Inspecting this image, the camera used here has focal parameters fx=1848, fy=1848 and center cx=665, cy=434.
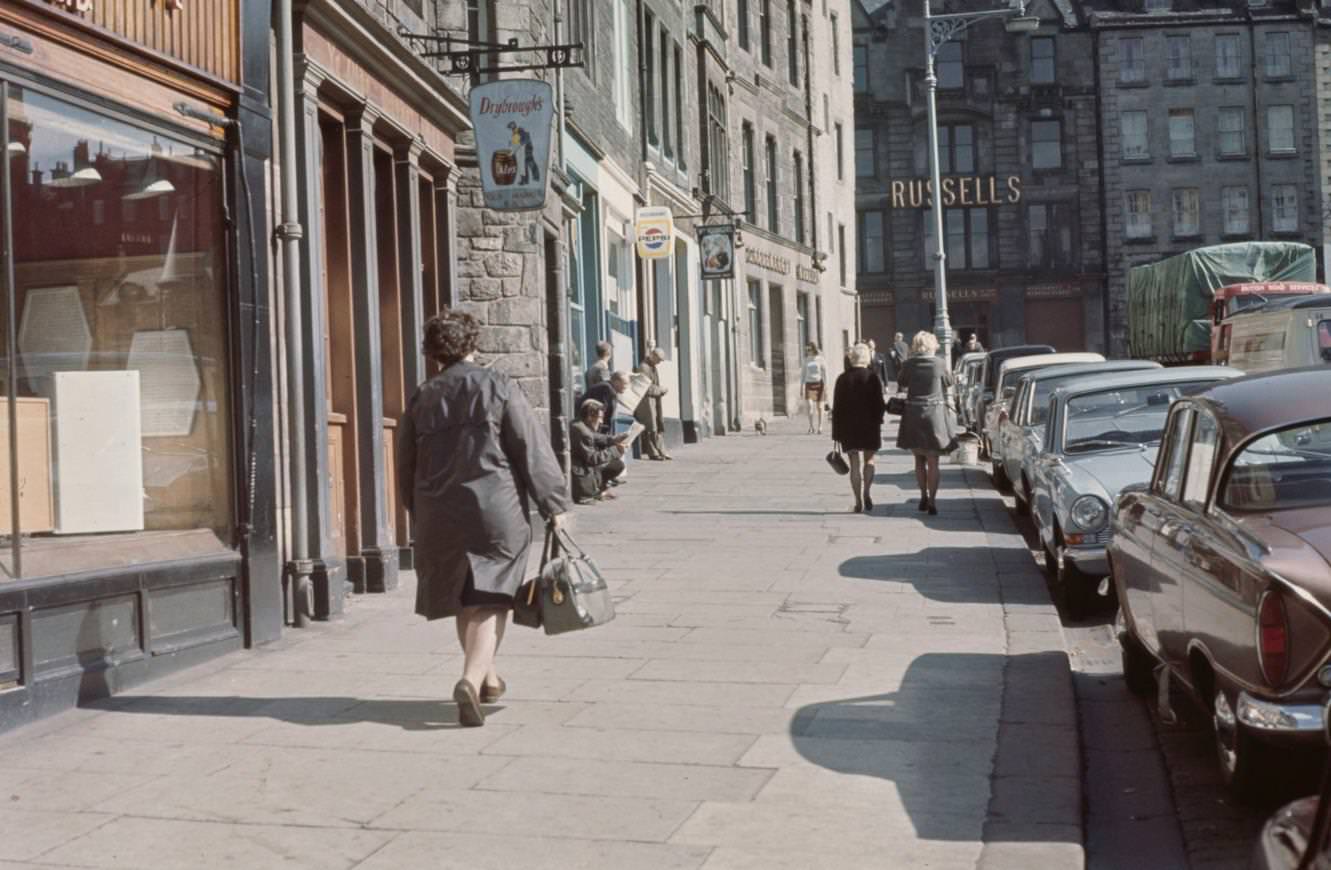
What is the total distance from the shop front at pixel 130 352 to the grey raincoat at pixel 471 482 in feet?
5.64

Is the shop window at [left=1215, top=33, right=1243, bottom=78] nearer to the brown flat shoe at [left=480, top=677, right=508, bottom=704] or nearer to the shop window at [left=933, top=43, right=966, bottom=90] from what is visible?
the shop window at [left=933, top=43, right=966, bottom=90]

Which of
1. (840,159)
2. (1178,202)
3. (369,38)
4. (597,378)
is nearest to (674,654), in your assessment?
(369,38)

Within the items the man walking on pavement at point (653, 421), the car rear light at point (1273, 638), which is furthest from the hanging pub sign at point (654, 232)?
the car rear light at point (1273, 638)

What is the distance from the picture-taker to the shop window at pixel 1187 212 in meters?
69.9

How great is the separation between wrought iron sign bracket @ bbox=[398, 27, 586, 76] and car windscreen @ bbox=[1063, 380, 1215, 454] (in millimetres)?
4806

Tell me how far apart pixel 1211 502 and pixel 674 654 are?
3512mm

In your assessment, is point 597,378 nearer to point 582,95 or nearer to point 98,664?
point 582,95

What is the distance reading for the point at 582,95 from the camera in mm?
22891

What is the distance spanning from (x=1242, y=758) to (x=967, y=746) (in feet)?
4.33

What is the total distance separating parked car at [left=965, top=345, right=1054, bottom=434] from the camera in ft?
91.5

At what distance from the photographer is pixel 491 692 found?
825 cm

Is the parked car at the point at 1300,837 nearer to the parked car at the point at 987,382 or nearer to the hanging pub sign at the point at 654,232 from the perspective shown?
the parked car at the point at 987,382

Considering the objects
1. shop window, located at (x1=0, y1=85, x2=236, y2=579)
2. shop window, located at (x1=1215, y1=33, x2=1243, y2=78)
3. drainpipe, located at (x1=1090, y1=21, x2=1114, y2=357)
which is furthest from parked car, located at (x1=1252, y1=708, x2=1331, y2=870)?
shop window, located at (x1=1215, y1=33, x2=1243, y2=78)

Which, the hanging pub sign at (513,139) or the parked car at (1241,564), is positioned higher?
the hanging pub sign at (513,139)
